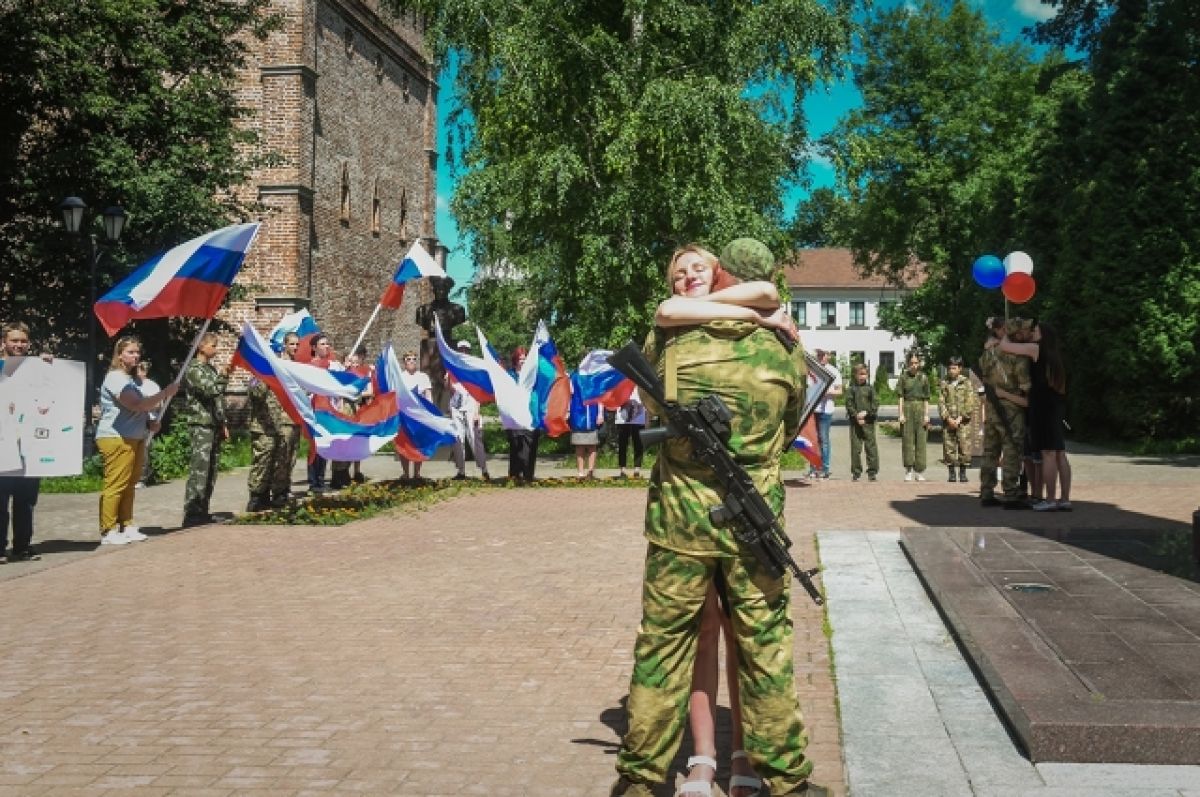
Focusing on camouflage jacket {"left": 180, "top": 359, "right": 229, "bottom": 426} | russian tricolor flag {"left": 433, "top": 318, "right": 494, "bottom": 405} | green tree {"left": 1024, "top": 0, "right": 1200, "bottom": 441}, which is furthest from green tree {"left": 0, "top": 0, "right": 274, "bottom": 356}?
green tree {"left": 1024, "top": 0, "right": 1200, "bottom": 441}

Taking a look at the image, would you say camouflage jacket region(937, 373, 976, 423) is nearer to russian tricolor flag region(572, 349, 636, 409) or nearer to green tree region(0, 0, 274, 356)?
russian tricolor flag region(572, 349, 636, 409)

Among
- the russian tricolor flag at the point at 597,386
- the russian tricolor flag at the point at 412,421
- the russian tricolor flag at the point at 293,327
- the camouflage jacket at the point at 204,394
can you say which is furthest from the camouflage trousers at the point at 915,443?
the camouflage jacket at the point at 204,394

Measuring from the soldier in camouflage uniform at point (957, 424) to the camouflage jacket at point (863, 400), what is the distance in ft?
3.16

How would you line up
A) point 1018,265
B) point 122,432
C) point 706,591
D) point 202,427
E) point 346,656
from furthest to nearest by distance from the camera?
point 202,427 < point 1018,265 < point 122,432 < point 346,656 < point 706,591

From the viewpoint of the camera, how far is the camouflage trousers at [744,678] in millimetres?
4320

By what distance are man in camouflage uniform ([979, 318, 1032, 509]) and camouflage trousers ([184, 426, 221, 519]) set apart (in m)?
8.27

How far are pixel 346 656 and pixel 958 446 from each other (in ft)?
41.2

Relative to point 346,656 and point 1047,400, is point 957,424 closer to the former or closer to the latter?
point 1047,400

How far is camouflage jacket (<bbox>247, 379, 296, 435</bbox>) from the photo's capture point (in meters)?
14.6

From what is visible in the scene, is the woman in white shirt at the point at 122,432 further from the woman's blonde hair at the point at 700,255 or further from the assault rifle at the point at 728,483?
the assault rifle at the point at 728,483

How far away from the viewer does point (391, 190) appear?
41.2 metres

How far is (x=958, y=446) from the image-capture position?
17.7 meters

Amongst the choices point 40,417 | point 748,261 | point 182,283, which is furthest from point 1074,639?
point 182,283

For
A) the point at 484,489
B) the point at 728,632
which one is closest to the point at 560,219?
the point at 484,489
